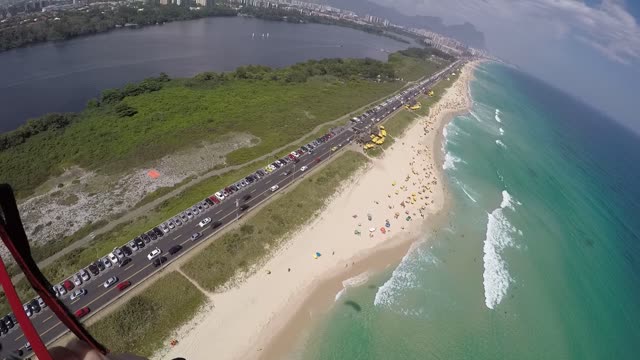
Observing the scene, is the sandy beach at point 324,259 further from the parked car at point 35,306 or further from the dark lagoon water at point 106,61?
the dark lagoon water at point 106,61

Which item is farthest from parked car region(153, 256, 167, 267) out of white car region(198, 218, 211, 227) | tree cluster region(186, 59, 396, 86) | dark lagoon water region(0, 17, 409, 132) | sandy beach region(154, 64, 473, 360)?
tree cluster region(186, 59, 396, 86)

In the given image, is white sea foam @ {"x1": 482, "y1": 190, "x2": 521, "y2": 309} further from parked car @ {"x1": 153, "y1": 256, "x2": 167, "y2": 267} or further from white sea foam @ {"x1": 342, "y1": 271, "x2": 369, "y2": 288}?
parked car @ {"x1": 153, "y1": 256, "x2": 167, "y2": 267}

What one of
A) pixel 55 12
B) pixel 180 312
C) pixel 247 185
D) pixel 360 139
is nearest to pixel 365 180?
pixel 360 139

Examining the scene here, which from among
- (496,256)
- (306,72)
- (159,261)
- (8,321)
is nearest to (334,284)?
(159,261)

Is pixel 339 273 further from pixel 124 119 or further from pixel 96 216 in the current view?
pixel 124 119

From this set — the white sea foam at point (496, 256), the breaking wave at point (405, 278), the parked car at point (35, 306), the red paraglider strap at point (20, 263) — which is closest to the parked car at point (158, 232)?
the parked car at point (35, 306)

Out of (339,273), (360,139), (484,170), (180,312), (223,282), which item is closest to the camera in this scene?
(180,312)
